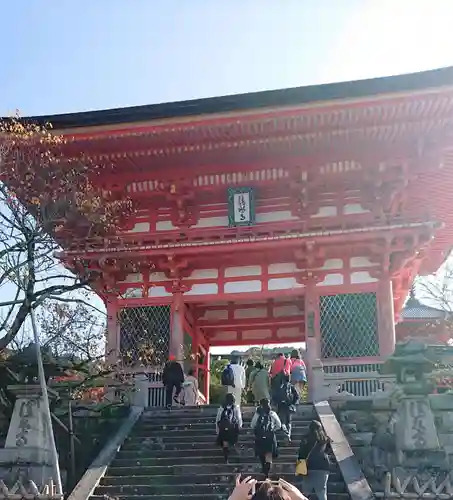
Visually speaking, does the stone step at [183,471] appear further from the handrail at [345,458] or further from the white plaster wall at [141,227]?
the white plaster wall at [141,227]

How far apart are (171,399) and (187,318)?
4141 mm

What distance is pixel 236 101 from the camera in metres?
16.1

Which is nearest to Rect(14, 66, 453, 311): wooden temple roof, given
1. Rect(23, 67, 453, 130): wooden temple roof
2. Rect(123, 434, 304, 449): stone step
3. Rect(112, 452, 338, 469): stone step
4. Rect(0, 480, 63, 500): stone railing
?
Rect(23, 67, 453, 130): wooden temple roof

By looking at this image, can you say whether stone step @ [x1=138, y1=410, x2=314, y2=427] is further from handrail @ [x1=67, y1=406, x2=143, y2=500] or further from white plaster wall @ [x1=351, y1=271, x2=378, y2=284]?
white plaster wall @ [x1=351, y1=271, x2=378, y2=284]

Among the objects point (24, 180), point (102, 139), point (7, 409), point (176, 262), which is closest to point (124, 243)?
point (176, 262)

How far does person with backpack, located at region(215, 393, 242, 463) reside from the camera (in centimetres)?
1121

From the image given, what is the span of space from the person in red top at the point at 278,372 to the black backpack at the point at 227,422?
3.96 feet

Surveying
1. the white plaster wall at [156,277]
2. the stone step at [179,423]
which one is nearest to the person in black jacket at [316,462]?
the stone step at [179,423]

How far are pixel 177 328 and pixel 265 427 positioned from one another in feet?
22.9

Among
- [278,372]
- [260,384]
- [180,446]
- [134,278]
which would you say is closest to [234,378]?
[260,384]

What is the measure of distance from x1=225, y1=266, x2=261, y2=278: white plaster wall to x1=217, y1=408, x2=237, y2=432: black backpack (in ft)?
21.9

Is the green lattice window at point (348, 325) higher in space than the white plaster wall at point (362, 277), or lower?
lower

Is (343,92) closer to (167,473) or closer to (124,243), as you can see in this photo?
(124,243)

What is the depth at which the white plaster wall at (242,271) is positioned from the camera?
698 inches
